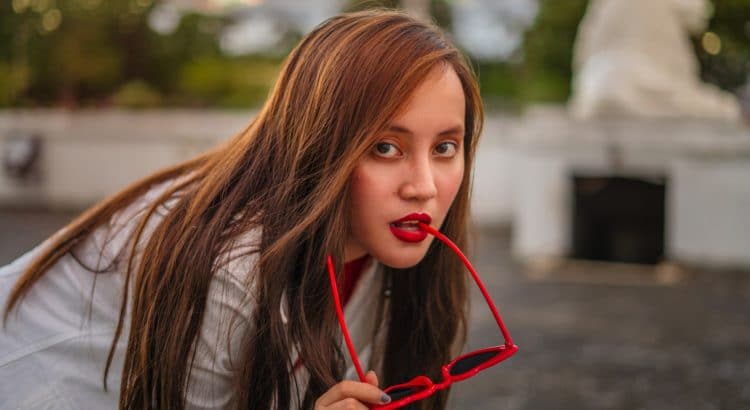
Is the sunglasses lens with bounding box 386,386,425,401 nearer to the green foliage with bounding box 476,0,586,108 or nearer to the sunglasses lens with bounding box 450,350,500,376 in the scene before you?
the sunglasses lens with bounding box 450,350,500,376

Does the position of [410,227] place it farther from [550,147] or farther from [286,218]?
[550,147]

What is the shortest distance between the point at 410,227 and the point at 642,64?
635 cm

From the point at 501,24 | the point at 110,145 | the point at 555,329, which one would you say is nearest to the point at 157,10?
the point at 110,145

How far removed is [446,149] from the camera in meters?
1.73

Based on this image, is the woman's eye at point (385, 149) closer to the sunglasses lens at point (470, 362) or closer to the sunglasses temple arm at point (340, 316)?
the sunglasses temple arm at point (340, 316)

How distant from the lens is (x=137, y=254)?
176 centimetres

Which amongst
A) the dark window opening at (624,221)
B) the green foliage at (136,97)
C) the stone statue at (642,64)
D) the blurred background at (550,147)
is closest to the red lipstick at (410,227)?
the blurred background at (550,147)

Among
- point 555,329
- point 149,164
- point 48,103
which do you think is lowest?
point 555,329

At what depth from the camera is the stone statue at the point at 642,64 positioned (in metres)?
7.39

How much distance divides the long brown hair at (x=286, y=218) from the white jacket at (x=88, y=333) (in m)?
0.03

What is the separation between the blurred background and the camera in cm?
465

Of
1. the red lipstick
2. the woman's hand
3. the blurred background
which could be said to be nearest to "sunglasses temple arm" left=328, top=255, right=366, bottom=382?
the woman's hand

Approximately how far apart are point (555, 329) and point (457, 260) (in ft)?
10.6

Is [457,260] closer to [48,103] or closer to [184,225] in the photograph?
[184,225]
